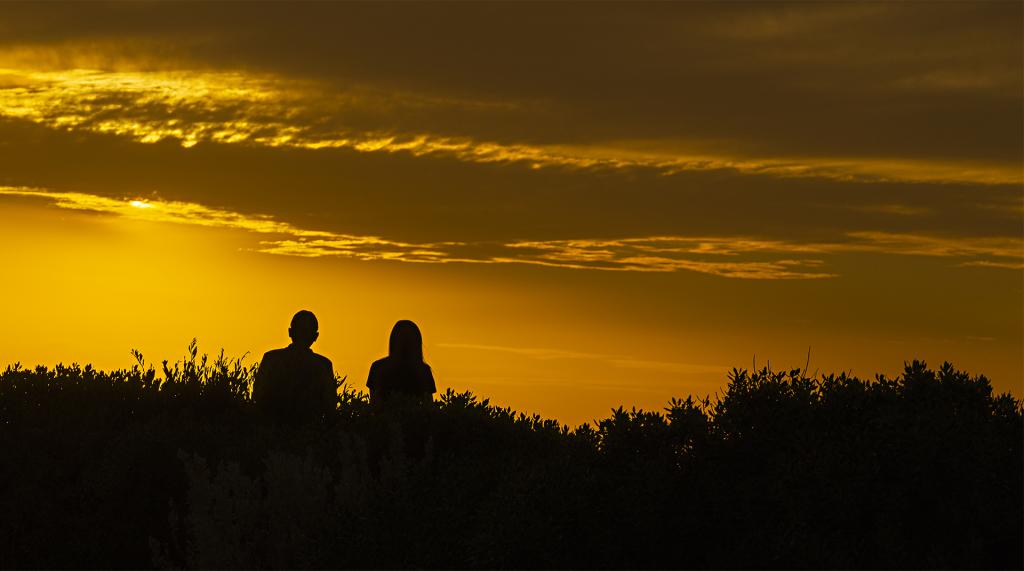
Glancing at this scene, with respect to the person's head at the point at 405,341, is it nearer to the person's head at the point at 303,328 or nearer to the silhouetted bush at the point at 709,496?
the person's head at the point at 303,328

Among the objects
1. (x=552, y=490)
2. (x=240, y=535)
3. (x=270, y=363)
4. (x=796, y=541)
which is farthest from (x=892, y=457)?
(x=270, y=363)

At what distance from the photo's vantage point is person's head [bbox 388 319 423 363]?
15.2m

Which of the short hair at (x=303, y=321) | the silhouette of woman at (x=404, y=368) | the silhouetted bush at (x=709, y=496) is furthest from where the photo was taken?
the silhouette of woman at (x=404, y=368)

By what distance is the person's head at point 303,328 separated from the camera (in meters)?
14.2

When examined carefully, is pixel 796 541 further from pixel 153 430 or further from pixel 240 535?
pixel 153 430

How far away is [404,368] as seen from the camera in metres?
15.3

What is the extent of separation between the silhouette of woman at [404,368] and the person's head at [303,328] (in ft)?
4.19

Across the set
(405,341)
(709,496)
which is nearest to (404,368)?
(405,341)

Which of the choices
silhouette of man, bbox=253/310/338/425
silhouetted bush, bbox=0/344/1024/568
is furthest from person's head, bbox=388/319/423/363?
silhouetted bush, bbox=0/344/1024/568

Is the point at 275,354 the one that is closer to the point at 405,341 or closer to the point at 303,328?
the point at 303,328

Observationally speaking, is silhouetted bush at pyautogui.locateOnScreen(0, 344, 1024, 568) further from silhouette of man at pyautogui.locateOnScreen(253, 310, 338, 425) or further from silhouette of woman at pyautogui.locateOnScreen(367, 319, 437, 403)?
silhouette of woman at pyautogui.locateOnScreen(367, 319, 437, 403)

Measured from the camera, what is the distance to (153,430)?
1326cm

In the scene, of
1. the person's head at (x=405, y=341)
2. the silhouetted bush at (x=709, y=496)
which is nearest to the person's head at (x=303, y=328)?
the person's head at (x=405, y=341)

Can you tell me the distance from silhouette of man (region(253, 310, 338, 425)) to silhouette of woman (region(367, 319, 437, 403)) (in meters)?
0.99
